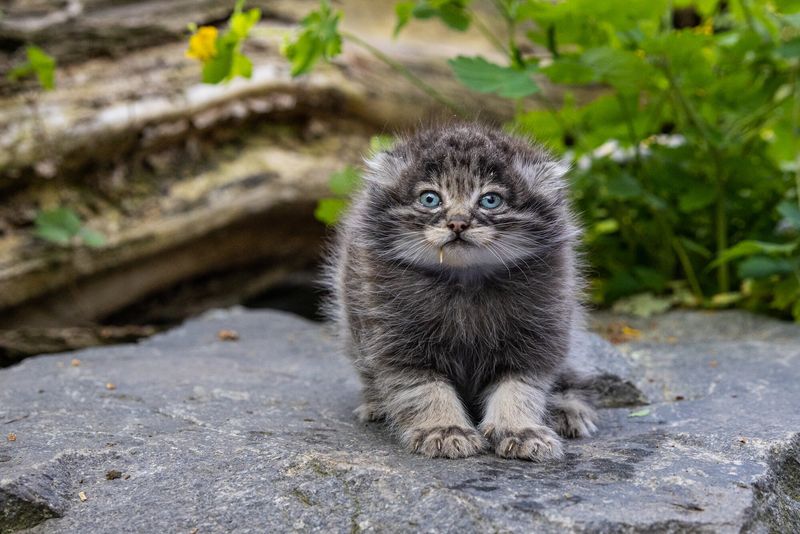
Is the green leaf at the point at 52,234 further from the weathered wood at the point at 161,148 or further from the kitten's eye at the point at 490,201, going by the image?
the kitten's eye at the point at 490,201

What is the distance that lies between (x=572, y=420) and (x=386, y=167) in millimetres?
1322

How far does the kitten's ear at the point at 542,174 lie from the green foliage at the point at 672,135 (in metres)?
1.06

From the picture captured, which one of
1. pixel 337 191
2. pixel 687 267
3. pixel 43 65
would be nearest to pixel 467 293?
pixel 337 191

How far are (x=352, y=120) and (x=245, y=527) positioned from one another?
5.20 metres

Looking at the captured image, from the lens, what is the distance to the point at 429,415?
3379mm

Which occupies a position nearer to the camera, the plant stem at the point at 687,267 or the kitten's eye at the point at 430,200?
the kitten's eye at the point at 430,200

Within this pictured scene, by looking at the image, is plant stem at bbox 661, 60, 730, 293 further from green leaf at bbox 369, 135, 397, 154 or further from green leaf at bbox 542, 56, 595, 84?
green leaf at bbox 369, 135, 397, 154

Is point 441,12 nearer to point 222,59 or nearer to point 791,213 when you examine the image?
point 222,59

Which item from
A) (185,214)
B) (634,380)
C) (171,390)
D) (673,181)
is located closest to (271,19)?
(185,214)

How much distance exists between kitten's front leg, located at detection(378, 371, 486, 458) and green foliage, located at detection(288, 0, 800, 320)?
1829 mm

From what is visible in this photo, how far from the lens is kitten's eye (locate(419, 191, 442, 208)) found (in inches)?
132

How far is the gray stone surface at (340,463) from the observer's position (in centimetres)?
267

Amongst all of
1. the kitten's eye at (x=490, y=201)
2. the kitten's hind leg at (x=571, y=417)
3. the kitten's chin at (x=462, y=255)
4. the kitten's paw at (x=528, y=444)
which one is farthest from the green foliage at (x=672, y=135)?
the kitten's paw at (x=528, y=444)

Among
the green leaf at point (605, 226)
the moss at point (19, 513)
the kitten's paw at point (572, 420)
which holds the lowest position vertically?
the moss at point (19, 513)
